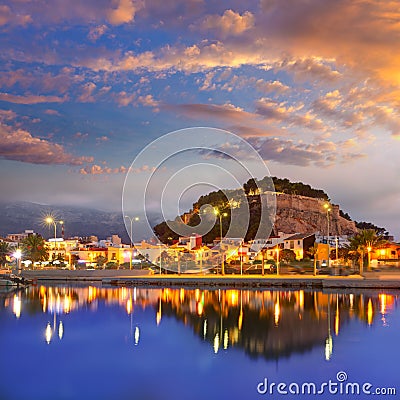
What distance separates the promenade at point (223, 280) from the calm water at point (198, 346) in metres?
3.32

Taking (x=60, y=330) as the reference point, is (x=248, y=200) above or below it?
above

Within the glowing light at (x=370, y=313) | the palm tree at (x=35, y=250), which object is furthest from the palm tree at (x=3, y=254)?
the glowing light at (x=370, y=313)

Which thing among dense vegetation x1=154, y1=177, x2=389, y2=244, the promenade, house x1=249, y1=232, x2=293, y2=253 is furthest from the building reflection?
dense vegetation x1=154, y1=177, x2=389, y2=244

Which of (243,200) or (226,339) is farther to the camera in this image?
(243,200)

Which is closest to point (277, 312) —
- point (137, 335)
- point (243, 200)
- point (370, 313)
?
point (370, 313)

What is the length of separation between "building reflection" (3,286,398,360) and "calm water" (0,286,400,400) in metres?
0.07

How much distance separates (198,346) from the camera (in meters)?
22.7

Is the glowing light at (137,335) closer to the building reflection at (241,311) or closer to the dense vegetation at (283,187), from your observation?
the building reflection at (241,311)

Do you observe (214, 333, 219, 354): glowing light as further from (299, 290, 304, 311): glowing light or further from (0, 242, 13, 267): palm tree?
(0, 242, 13, 267): palm tree

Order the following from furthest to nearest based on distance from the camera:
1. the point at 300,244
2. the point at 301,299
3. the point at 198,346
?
the point at 300,244
the point at 301,299
the point at 198,346

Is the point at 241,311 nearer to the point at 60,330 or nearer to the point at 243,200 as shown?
the point at 60,330

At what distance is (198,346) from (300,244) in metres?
56.8

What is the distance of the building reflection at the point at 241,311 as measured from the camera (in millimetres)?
23078

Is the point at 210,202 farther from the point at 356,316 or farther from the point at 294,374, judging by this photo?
the point at 294,374
